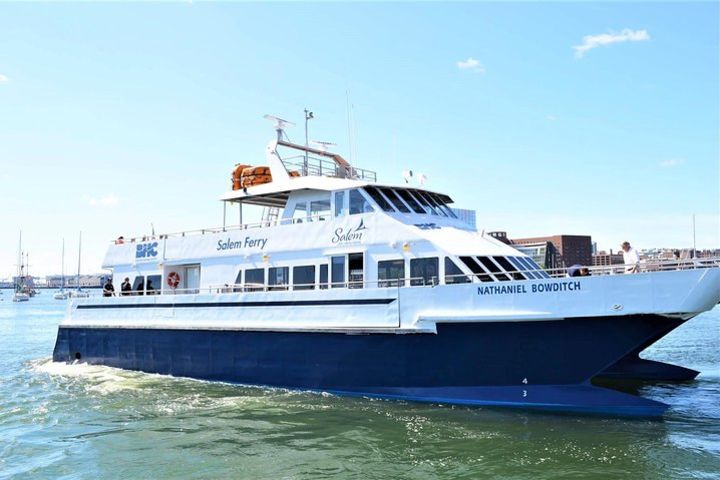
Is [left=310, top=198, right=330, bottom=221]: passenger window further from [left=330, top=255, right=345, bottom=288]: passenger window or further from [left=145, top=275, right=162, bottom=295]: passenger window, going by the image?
[left=145, top=275, right=162, bottom=295]: passenger window

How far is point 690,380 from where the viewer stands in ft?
50.0

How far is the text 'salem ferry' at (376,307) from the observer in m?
10.9

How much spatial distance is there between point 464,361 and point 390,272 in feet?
8.27

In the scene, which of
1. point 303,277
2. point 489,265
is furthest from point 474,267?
point 303,277

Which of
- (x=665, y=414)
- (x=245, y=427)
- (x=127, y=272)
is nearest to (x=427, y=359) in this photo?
(x=245, y=427)

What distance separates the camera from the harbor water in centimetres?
875

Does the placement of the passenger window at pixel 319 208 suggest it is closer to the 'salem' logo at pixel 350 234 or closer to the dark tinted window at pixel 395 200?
the 'salem' logo at pixel 350 234

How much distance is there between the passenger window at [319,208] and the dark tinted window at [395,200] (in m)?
1.47

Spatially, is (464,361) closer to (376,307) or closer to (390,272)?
(376,307)

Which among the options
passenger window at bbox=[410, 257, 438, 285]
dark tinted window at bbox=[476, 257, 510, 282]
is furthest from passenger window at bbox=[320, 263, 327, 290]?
dark tinted window at bbox=[476, 257, 510, 282]

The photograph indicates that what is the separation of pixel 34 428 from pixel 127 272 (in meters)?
7.48

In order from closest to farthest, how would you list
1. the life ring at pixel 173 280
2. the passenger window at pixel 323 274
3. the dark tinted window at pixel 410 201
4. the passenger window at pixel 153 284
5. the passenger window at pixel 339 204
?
the passenger window at pixel 323 274, the passenger window at pixel 339 204, the dark tinted window at pixel 410 201, the life ring at pixel 173 280, the passenger window at pixel 153 284

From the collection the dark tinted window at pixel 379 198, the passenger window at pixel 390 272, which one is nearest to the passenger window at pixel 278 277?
the passenger window at pixel 390 272

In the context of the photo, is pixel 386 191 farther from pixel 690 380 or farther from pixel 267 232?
pixel 690 380
